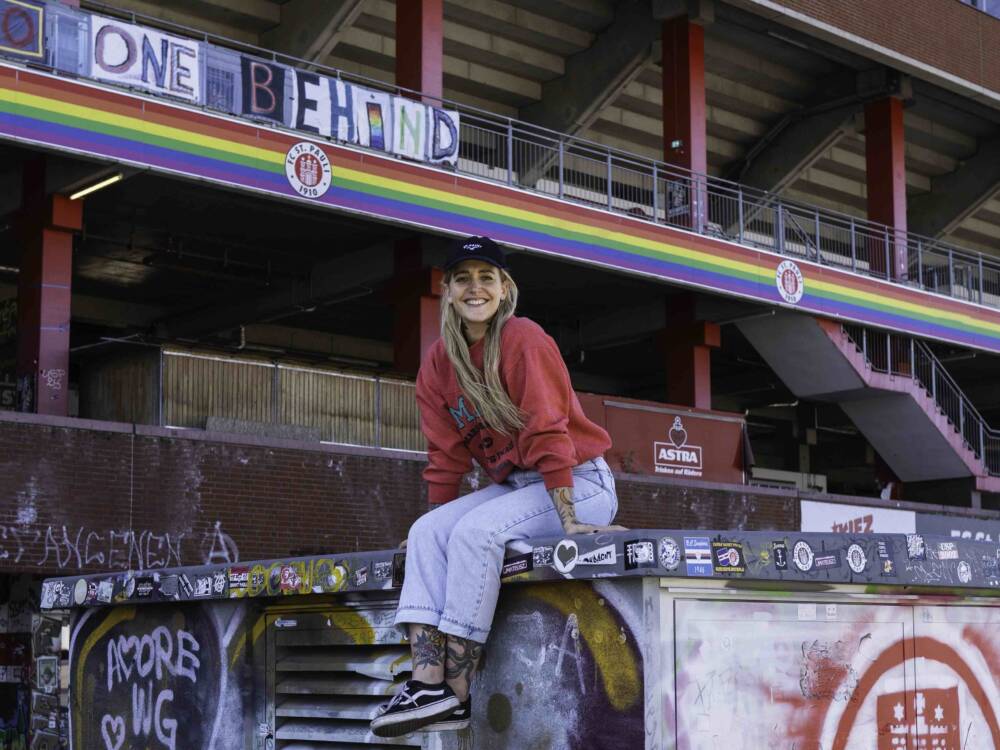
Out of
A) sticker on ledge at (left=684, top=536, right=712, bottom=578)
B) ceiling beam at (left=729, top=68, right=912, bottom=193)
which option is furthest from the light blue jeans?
ceiling beam at (left=729, top=68, right=912, bottom=193)

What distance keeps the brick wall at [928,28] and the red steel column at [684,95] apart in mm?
1266

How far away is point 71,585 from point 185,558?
35.7 feet

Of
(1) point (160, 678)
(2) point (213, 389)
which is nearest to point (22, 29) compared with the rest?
(2) point (213, 389)

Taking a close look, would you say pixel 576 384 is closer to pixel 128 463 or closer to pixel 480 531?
pixel 128 463

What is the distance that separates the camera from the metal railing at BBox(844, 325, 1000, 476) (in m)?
28.7

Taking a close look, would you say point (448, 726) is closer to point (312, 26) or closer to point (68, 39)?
point (68, 39)

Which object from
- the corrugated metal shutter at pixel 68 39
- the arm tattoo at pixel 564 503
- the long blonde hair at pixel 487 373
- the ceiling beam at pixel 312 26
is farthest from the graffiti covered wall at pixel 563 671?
the ceiling beam at pixel 312 26

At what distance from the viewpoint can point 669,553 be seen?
13.4 ft

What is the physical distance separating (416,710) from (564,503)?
0.84 meters

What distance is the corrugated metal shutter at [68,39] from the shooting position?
56.0 ft

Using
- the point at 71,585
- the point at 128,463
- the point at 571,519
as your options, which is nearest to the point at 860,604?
the point at 571,519

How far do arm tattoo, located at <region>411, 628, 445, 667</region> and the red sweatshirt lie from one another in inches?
25.5

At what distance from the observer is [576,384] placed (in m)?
36.7

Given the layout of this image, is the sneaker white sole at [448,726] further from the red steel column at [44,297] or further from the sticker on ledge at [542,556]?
the red steel column at [44,297]
